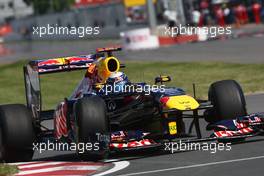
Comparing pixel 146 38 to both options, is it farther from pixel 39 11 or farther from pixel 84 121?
pixel 39 11

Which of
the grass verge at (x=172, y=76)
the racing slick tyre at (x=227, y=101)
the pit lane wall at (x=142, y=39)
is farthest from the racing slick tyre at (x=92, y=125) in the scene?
the pit lane wall at (x=142, y=39)

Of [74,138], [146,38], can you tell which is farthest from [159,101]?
[146,38]

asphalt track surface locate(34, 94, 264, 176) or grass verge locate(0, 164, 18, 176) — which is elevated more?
grass verge locate(0, 164, 18, 176)

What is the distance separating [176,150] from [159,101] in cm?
81

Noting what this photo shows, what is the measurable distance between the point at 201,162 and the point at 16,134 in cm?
279

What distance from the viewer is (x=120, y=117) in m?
11.9

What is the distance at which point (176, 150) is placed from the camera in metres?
11.6

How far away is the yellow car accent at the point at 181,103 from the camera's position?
11.0 metres

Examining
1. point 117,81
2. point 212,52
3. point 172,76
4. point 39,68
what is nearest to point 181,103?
point 117,81

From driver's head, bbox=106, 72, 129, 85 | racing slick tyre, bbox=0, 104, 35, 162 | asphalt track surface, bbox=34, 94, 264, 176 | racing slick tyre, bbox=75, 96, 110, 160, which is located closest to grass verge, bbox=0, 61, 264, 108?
driver's head, bbox=106, 72, 129, 85

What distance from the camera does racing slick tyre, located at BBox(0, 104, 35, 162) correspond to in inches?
461

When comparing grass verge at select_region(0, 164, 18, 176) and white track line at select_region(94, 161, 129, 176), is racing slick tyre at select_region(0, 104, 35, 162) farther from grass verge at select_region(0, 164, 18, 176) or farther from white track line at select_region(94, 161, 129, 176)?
white track line at select_region(94, 161, 129, 176)

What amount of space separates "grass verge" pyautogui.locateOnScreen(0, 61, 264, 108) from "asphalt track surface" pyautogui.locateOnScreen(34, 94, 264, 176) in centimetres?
896

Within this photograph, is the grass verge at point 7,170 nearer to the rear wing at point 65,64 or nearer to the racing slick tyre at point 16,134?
the racing slick tyre at point 16,134
